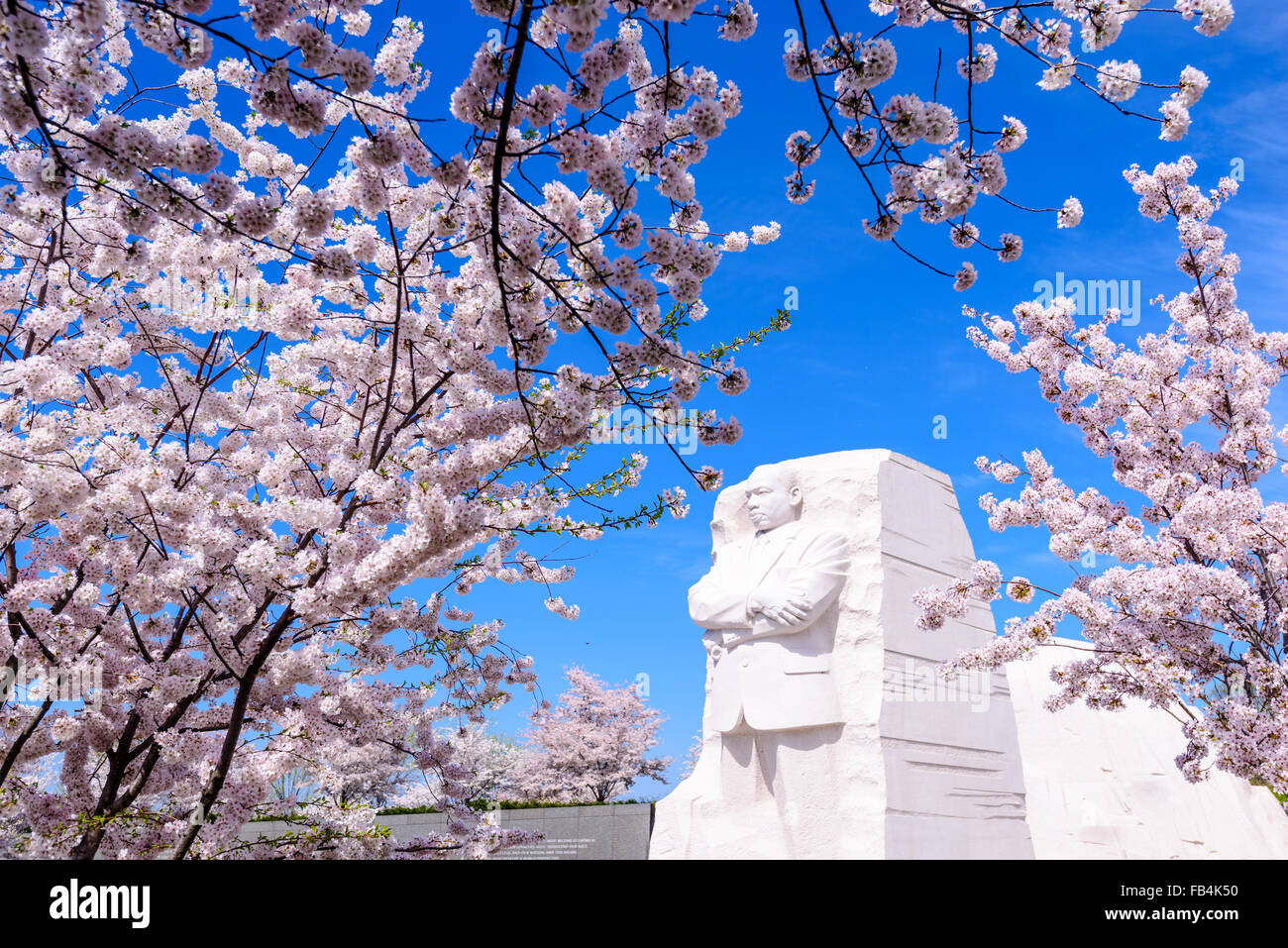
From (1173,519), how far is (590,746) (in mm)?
17199

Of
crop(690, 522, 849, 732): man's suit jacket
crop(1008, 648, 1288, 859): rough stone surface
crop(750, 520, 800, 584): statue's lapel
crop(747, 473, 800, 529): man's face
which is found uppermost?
crop(747, 473, 800, 529): man's face

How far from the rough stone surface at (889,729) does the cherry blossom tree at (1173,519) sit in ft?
2.30

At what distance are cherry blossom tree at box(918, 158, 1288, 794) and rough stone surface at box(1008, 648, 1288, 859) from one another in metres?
2.68

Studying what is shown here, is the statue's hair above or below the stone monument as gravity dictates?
above

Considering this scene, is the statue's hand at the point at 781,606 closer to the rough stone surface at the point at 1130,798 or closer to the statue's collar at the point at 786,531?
the statue's collar at the point at 786,531

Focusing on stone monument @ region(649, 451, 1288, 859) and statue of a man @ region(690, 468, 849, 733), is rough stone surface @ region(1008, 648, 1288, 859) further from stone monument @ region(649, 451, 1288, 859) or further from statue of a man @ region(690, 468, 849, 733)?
statue of a man @ region(690, 468, 849, 733)

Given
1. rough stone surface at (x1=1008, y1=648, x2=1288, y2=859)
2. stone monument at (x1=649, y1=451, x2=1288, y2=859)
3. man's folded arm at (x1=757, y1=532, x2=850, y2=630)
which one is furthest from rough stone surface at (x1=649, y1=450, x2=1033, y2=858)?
rough stone surface at (x1=1008, y1=648, x2=1288, y2=859)

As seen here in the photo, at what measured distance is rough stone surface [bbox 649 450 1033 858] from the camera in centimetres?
527

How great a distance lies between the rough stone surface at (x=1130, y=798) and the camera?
707cm

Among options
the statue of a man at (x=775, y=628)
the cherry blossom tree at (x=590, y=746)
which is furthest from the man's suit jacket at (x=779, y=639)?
the cherry blossom tree at (x=590, y=746)

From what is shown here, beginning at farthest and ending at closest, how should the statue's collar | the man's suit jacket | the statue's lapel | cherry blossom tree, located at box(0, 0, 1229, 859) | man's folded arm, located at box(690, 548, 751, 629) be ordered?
the statue's collar → the statue's lapel → man's folded arm, located at box(690, 548, 751, 629) → the man's suit jacket → cherry blossom tree, located at box(0, 0, 1229, 859)

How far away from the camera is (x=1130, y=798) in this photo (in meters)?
7.37

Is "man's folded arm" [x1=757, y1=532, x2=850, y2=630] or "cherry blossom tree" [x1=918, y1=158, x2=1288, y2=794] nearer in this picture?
"cherry blossom tree" [x1=918, y1=158, x2=1288, y2=794]
